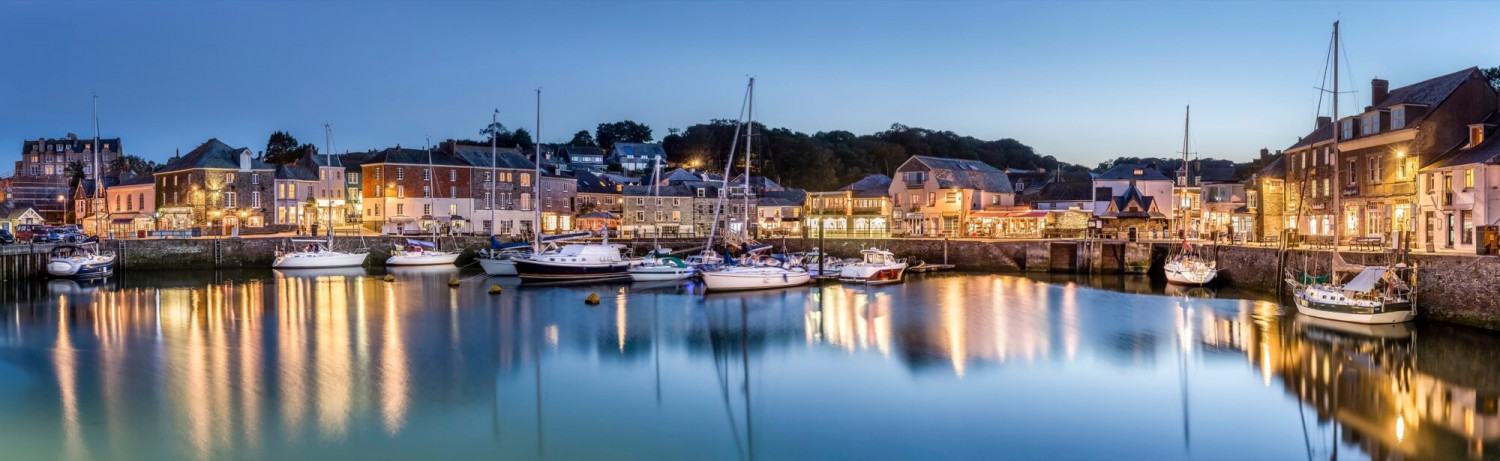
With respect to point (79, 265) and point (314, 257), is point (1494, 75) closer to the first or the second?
point (314, 257)

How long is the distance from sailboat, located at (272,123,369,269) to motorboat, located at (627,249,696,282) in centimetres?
1880

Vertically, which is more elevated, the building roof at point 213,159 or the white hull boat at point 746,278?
the building roof at point 213,159

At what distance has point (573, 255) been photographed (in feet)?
149

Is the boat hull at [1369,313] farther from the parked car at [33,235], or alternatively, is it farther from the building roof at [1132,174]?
the parked car at [33,235]

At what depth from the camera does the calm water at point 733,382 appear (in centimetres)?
1686

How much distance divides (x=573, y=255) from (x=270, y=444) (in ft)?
95.4

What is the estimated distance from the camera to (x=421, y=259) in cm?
5475

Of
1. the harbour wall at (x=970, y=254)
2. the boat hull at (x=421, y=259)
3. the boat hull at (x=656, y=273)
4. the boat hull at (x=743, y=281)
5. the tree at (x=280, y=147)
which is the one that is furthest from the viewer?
the tree at (x=280, y=147)

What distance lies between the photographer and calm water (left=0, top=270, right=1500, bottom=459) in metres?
16.9

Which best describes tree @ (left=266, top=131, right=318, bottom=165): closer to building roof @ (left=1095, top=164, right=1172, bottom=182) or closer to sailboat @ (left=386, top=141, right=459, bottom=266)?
sailboat @ (left=386, top=141, right=459, bottom=266)

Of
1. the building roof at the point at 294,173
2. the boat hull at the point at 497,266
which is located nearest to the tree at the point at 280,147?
the building roof at the point at 294,173

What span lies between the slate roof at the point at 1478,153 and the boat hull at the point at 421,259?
1788 inches

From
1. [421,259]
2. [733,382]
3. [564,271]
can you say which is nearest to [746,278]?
[564,271]

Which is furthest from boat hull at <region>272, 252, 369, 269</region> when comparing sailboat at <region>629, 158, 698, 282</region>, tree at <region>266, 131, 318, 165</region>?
tree at <region>266, 131, 318, 165</region>
